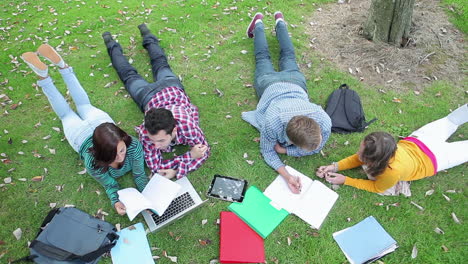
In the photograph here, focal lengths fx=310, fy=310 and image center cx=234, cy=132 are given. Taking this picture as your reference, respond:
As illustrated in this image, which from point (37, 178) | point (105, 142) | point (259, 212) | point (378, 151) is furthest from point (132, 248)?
point (378, 151)

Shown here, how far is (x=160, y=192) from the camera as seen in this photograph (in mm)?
4574

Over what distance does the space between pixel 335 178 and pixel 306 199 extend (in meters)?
0.59

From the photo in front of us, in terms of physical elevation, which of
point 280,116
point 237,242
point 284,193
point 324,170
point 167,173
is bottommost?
point 237,242

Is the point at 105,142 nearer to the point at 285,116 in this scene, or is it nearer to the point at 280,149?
the point at 285,116

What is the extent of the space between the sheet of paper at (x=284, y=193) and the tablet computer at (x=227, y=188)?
0.39 m

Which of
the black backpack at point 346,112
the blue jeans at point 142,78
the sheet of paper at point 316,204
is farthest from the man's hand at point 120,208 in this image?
the black backpack at point 346,112

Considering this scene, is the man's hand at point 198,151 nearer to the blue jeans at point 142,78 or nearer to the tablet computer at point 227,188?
the tablet computer at point 227,188

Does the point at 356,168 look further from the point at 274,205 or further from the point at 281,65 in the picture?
the point at 281,65

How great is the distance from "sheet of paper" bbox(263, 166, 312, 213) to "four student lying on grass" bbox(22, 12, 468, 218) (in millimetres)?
111

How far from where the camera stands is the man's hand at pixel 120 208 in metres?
4.55

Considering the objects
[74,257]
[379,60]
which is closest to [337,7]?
[379,60]

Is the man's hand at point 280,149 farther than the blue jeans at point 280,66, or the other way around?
the blue jeans at point 280,66

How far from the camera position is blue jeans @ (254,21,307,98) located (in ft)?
18.9

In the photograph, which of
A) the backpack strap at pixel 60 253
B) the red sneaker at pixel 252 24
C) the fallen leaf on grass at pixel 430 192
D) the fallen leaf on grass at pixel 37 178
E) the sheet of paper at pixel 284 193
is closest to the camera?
the backpack strap at pixel 60 253
